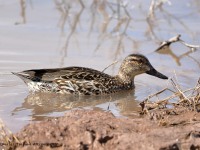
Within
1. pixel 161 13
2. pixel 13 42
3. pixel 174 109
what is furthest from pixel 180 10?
pixel 174 109

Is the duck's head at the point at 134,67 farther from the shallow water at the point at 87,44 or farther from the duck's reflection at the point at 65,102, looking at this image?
the duck's reflection at the point at 65,102

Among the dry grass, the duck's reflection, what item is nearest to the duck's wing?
the duck's reflection

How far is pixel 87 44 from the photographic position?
1151cm

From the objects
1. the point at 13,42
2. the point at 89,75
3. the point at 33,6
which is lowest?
the point at 89,75

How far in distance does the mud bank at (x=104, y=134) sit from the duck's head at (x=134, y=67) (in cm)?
352

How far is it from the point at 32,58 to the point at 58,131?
14.8ft

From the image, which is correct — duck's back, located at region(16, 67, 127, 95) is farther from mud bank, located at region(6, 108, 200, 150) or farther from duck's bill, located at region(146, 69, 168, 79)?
mud bank, located at region(6, 108, 200, 150)

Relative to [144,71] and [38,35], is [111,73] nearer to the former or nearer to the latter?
[144,71]

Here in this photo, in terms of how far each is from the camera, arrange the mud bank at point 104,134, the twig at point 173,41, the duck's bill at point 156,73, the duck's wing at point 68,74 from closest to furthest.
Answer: the mud bank at point 104,134 → the duck's wing at point 68,74 → the duck's bill at point 156,73 → the twig at point 173,41

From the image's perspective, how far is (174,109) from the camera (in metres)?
7.84

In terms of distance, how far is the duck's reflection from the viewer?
8.67 meters

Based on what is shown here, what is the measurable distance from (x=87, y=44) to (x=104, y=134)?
5292mm

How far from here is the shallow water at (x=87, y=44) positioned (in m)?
9.26

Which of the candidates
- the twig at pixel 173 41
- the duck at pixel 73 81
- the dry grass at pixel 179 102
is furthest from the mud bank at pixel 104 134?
Answer: the twig at pixel 173 41
